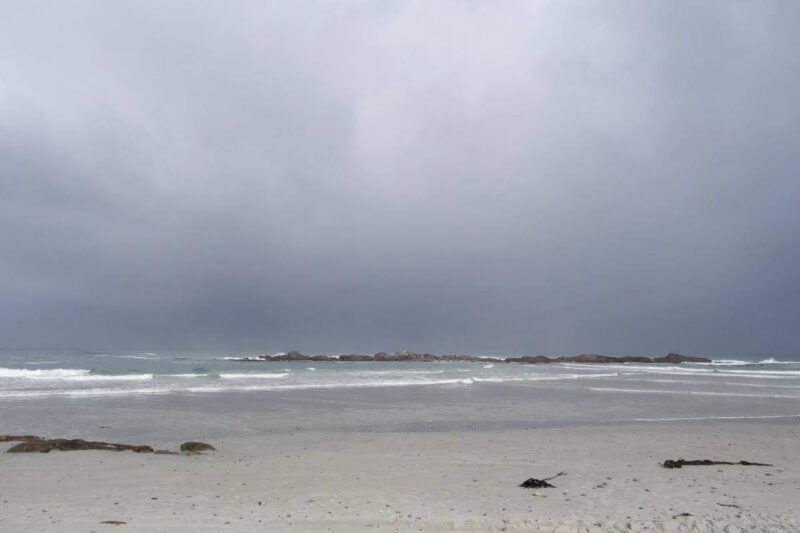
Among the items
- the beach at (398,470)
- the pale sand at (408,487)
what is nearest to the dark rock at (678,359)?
the beach at (398,470)

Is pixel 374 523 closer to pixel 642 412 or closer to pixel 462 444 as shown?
pixel 462 444

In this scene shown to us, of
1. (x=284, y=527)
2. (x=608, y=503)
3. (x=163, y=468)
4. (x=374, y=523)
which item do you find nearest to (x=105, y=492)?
(x=163, y=468)

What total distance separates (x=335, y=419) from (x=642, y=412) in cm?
1073

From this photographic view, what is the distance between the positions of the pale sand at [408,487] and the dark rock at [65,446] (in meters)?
0.35

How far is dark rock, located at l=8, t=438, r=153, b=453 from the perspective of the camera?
37.2 ft

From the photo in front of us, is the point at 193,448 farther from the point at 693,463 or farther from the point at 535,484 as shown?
the point at 693,463

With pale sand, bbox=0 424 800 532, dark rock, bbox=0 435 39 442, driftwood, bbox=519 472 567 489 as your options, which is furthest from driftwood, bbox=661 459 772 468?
dark rock, bbox=0 435 39 442

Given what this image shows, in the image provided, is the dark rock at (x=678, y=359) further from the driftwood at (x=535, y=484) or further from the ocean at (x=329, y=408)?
the driftwood at (x=535, y=484)

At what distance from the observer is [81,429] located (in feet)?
48.7

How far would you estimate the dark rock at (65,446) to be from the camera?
11.4 m

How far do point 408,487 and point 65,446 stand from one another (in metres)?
7.36

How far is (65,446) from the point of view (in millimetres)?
11648

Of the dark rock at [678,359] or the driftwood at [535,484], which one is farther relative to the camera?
the dark rock at [678,359]

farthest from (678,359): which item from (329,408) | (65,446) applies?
(65,446)
